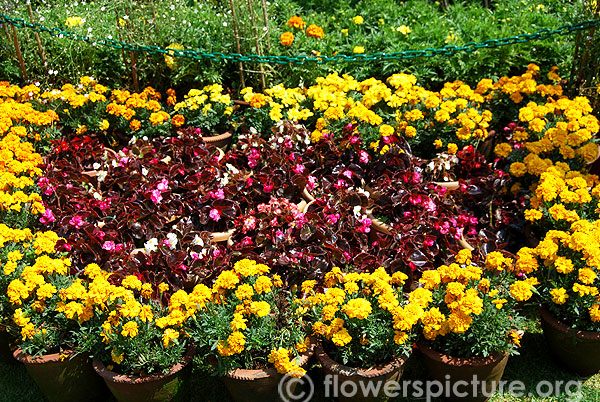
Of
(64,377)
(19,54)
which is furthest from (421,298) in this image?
(19,54)

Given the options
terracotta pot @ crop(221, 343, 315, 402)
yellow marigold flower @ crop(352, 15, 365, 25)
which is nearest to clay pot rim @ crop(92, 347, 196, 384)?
terracotta pot @ crop(221, 343, 315, 402)

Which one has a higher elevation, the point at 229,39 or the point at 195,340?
the point at 229,39

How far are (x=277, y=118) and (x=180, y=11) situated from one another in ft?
5.76

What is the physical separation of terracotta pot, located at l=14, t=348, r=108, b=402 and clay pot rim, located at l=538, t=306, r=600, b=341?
245 cm

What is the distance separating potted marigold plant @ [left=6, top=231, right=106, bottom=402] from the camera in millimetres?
3264

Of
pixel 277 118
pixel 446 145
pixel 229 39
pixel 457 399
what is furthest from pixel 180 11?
pixel 457 399

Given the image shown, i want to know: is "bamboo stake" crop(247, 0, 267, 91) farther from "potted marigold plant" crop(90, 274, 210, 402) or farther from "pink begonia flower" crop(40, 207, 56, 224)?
"potted marigold plant" crop(90, 274, 210, 402)

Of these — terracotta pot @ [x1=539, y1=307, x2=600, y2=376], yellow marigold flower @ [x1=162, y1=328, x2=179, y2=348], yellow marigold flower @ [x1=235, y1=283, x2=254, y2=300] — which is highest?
yellow marigold flower @ [x1=235, y1=283, x2=254, y2=300]

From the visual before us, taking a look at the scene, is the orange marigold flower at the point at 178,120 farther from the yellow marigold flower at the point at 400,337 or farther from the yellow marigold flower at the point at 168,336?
the yellow marigold flower at the point at 400,337

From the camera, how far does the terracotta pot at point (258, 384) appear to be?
317cm

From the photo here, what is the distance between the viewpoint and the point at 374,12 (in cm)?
620

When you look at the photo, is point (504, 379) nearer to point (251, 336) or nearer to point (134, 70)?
point (251, 336)

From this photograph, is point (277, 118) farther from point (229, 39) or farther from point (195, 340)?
point (195, 340)

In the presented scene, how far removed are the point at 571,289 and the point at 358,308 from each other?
1193mm
